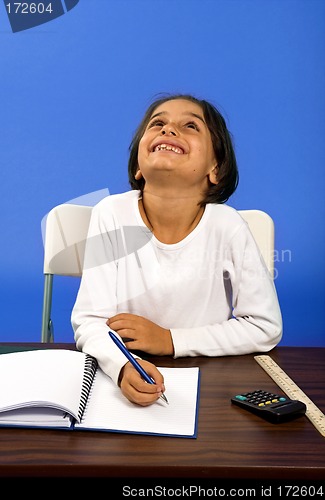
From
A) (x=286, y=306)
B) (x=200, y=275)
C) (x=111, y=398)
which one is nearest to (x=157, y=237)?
(x=200, y=275)

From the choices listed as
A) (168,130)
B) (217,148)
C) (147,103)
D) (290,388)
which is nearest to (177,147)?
(168,130)

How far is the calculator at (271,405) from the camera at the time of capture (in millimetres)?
988

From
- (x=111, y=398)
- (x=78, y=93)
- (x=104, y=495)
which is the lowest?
(x=104, y=495)

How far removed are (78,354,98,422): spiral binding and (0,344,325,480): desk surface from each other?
0.06 meters

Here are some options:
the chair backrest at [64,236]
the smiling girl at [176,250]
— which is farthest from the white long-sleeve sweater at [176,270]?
the chair backrest at [64,236]

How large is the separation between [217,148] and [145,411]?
0.85 metres

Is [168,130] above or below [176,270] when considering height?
above

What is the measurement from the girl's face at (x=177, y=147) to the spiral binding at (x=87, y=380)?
0.49 meters

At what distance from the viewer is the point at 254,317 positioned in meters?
1.44

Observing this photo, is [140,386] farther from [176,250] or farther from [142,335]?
[176,250]

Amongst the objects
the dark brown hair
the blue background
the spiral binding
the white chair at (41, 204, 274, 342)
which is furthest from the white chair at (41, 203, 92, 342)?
the blue background

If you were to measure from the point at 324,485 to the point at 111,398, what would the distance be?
0.33 metres

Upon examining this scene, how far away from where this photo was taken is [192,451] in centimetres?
88

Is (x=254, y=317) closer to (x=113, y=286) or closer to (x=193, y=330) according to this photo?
(x=193, y=330)
